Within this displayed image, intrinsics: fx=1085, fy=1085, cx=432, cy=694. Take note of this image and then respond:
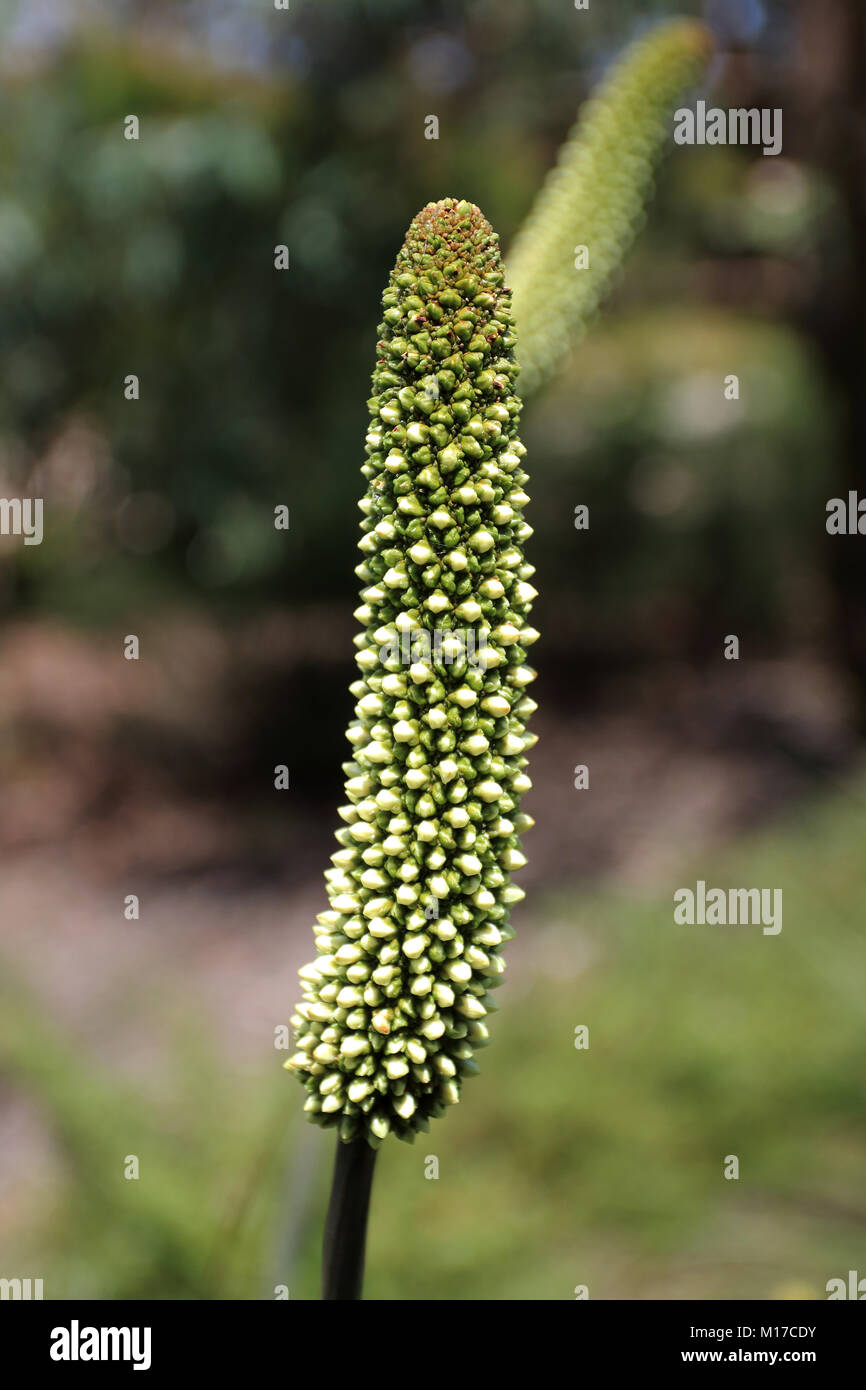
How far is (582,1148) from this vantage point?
347cm

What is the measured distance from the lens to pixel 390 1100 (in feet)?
3.13

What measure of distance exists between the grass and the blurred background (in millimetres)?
16

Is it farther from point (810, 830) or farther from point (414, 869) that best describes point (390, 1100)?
point (810, 830)

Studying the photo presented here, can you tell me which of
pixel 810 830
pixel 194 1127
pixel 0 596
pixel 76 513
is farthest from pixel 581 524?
pixel 194 1127

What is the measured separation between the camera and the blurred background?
10.8 ft

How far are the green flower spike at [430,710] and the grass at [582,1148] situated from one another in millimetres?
982

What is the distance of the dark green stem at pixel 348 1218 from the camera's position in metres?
0.99
